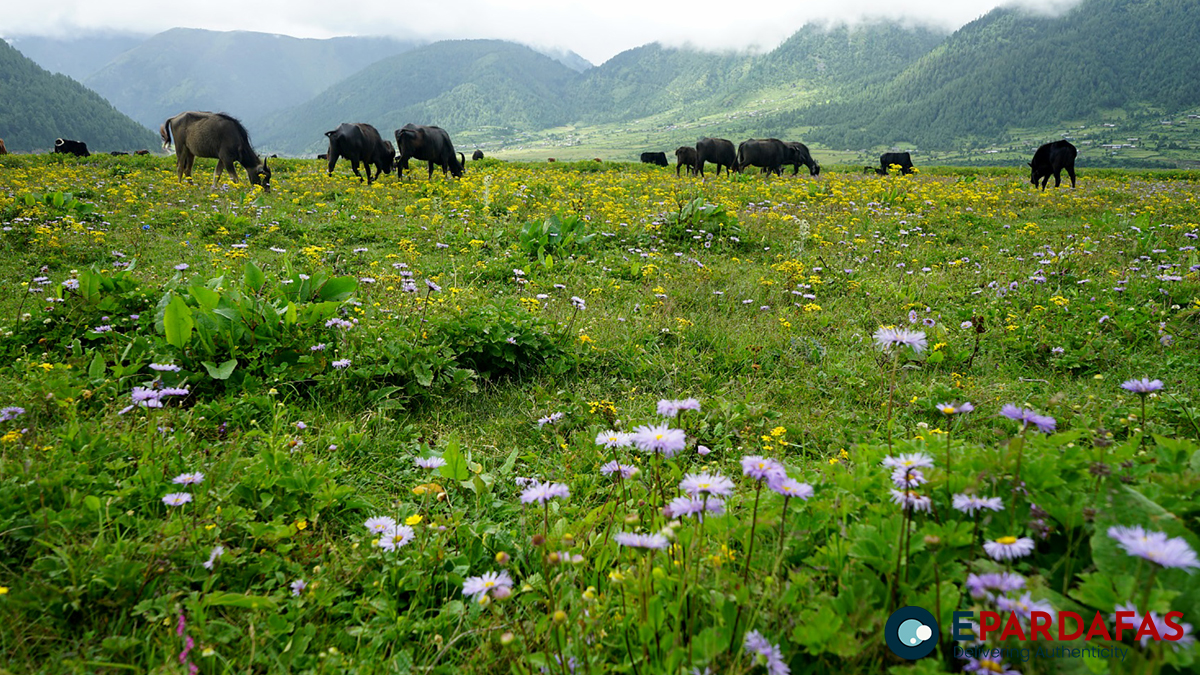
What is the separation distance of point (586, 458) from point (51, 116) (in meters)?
201

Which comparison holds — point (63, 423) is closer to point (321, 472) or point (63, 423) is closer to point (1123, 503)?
point (321, 472)

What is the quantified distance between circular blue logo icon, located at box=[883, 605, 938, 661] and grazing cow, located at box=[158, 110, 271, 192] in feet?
55.9

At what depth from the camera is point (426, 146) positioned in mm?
20359

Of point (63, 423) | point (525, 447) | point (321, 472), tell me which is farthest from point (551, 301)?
point (63, 423)

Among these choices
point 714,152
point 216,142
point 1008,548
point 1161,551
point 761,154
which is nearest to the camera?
point 1161,551

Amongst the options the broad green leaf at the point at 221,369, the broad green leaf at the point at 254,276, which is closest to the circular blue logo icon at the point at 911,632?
the broad green leaf at the point at 221,369

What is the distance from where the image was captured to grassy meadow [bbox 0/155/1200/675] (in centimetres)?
146

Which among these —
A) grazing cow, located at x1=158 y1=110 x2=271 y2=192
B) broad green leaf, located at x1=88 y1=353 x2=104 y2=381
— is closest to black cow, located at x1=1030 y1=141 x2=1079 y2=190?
broad green leaf, located at x1=88 y1=353 x2=104 y2=381

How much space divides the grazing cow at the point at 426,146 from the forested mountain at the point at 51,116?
538 feet

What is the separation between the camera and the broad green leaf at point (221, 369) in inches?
130

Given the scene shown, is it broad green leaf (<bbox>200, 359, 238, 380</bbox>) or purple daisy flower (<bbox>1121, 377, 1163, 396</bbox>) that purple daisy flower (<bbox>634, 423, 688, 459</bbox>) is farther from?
broad green leaf (<bbox>200, 359, 238, 380</bbox>)

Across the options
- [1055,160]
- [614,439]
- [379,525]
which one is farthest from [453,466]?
[1055,160]

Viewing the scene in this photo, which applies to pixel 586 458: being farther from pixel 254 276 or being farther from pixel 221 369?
pixel 254 276

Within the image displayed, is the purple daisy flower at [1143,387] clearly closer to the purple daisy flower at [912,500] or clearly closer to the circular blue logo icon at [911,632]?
the purple daisy flower at [912,500]
